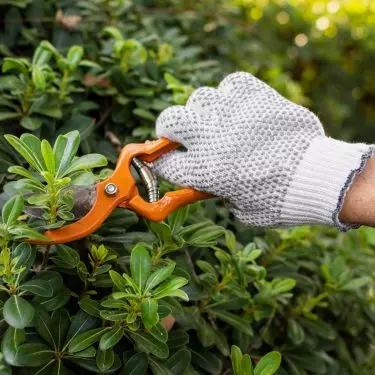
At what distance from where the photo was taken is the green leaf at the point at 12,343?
114cm

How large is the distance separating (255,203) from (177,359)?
36cm

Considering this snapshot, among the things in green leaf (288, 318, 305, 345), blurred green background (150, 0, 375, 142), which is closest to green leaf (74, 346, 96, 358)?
green leaf (288, 318, 305, 345)

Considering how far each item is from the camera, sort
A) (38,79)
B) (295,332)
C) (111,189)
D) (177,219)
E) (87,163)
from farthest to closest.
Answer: (295,332) → (38,79) → (177,219) → (111,189) → (87,163)

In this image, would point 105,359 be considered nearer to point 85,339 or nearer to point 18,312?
point 85,339

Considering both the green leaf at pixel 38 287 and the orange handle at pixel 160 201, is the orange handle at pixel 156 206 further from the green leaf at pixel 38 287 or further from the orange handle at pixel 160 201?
the green leaf at pixel 38 287

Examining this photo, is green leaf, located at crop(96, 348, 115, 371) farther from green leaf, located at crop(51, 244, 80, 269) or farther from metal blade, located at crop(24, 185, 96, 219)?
metal blade, located at crop(24, 185, 96, 219)

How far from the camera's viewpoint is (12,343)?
3.79ft

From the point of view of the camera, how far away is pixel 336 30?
362 cm

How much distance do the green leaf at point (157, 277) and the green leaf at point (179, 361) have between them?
0.72 ft

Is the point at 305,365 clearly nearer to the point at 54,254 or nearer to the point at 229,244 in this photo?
the point at 229,244

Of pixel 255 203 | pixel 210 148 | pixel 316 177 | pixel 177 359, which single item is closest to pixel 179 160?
pixel 210 148

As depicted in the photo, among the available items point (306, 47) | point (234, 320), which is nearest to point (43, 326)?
Answer: point (234, 320)

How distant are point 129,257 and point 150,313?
270mm

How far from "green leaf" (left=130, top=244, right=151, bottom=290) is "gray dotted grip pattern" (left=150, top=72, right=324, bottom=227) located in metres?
0.23
